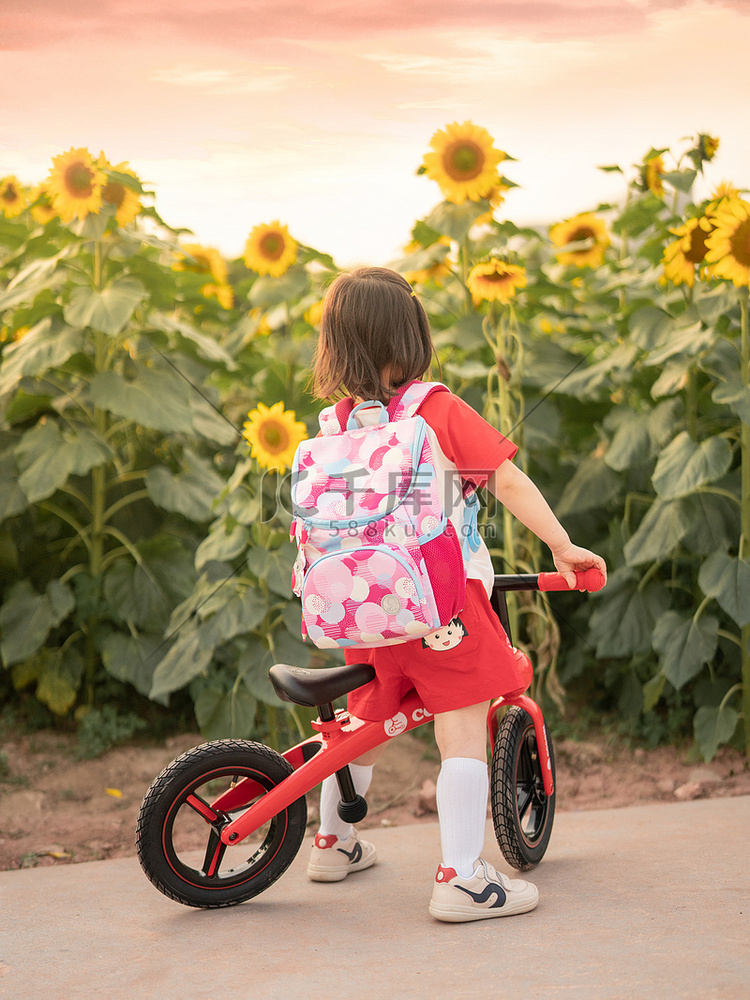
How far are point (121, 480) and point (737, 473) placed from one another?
6.54ft

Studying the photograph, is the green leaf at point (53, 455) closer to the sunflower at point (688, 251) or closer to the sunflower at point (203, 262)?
the sunflower at point (203, 262)

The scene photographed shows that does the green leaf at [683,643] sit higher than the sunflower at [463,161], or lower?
lower

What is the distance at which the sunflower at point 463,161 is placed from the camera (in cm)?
334

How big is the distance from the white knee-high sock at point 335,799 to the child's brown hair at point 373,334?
33.0 inches

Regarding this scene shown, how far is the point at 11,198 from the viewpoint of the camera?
3.94 metres

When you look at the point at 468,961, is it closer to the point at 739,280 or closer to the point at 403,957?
the point at 403,957

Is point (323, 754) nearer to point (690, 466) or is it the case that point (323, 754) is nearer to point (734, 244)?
point (690, 466)

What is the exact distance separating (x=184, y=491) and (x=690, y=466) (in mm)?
1567

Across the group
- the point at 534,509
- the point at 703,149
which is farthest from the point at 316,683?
the point at 703,149

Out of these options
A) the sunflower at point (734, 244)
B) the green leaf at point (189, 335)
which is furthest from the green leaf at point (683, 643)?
the green leaf at point (189, 335)

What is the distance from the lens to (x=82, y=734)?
325cm

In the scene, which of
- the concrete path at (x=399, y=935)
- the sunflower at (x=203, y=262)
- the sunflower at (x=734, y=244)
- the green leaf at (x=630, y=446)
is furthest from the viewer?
the sunflower at (x=203, y=262)

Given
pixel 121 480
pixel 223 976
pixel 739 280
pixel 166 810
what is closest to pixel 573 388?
pixel 739 280

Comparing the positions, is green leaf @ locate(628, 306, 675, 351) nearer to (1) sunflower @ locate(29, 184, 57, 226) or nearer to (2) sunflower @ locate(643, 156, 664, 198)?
(2) sunflower @ locate(643, 156, 664, 198)
